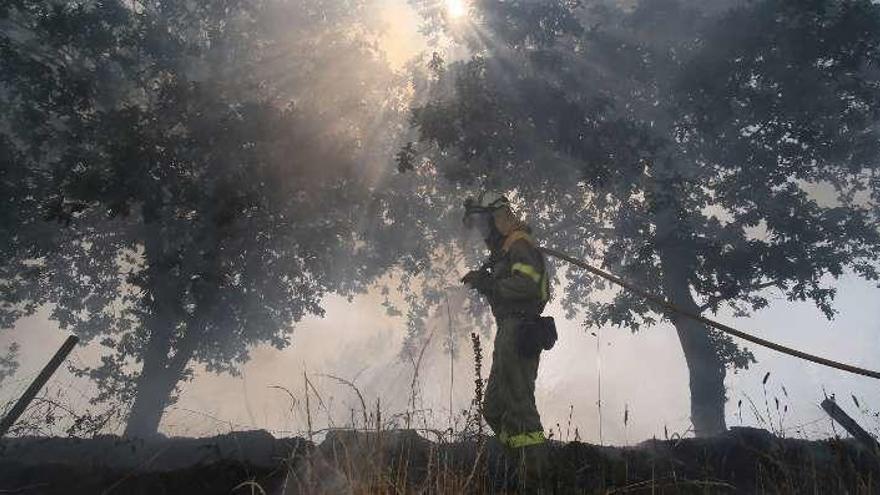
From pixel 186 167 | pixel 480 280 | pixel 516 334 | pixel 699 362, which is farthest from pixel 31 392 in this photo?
pixel 699 362

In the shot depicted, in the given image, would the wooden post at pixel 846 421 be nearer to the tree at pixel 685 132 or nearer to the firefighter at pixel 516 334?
the firefighter at pixel 516 334

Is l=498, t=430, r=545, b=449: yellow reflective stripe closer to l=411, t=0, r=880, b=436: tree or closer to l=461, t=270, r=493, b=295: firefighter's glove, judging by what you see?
l=461, t=270, r=493, b=295: firefighter's glove

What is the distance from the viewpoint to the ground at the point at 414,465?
3.31 meters

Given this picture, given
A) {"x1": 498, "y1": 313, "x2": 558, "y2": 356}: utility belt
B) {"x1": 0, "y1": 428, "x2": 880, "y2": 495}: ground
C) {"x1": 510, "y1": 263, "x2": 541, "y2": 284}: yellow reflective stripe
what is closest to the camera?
{"x1": 0, "y1": 428, "x2": 880, "y2": 495}: ground

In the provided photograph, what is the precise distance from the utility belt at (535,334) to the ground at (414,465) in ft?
2.86

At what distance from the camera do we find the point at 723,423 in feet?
43.2

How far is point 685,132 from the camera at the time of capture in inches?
558

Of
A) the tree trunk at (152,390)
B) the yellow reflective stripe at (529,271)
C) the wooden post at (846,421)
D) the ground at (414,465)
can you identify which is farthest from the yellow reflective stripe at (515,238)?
the tree trunk at (152,390)

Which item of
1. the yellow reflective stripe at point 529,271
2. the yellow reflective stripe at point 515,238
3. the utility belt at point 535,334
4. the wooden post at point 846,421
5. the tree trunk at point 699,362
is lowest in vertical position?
the wooden post at point 846,421

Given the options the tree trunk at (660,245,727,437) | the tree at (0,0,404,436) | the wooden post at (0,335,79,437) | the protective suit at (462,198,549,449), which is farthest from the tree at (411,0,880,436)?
the wooden post at (0,335,79,437)

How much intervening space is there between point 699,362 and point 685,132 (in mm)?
5653

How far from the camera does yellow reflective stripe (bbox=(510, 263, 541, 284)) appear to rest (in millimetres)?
4930

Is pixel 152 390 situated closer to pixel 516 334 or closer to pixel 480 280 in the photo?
pixel 480 280

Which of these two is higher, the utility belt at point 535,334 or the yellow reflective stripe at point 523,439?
the utility belt at point 535,334
